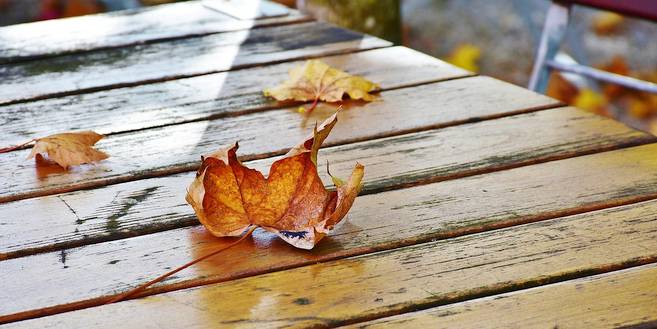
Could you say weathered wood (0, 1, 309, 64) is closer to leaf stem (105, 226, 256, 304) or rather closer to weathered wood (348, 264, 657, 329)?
leaf stem (105, 226, 256, 304)

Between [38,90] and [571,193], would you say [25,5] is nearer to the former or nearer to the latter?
[38,90]

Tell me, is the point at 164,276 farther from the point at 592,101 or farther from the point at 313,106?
the point at 592,101

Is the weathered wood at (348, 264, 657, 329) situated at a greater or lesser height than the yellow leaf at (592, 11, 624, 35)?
greater

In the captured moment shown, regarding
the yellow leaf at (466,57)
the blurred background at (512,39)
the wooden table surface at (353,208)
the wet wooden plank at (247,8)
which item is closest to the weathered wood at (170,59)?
the wooden table surface at (353,208)

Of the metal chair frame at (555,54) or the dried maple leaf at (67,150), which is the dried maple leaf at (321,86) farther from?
the metal chair frame at (555,54)

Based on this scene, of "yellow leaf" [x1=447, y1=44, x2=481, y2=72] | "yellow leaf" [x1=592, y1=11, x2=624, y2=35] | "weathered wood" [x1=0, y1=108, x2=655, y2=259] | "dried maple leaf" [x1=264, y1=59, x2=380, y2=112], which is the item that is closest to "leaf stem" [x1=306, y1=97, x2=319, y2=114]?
"dried maple leaf" [x1=264, y1=59, x2=380, y2=112]

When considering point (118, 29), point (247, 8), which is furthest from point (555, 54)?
point (118, 29)

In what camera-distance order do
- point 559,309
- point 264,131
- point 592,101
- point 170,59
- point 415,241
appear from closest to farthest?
point 559,309 < point 415,241 < point 264,131 < point 170,59 < point 592,101
